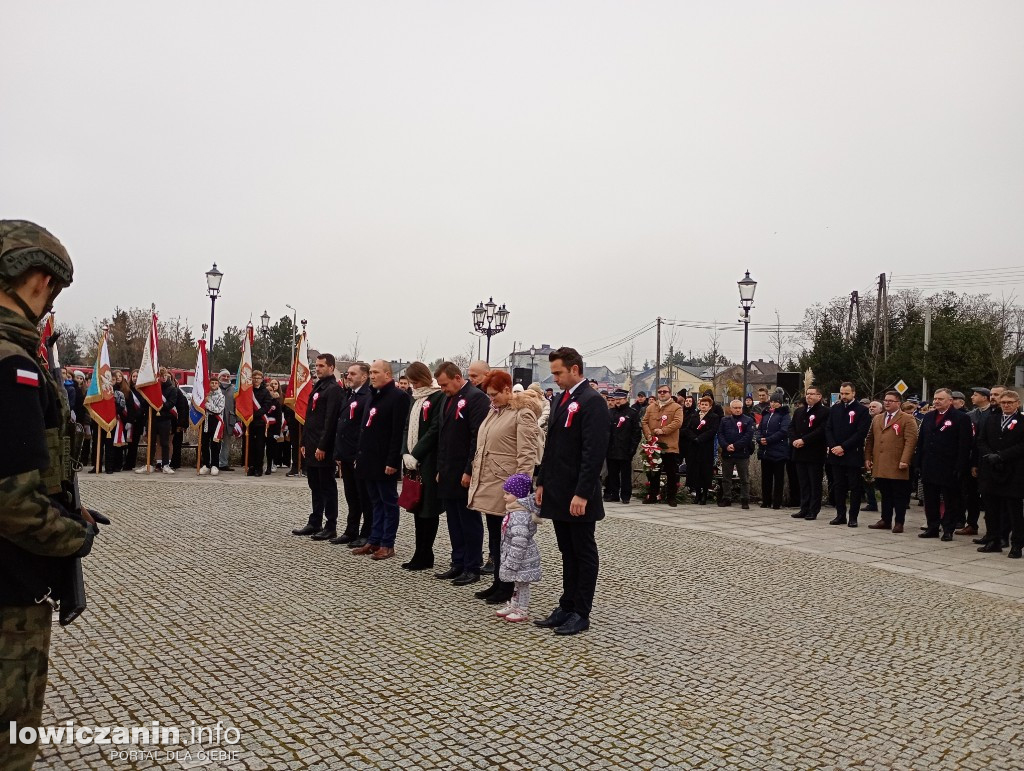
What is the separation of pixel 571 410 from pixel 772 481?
31.8 feet

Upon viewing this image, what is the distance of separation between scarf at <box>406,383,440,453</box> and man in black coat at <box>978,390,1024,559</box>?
7.27m

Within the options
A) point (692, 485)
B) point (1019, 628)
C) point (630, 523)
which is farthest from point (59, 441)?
point (692, 485)

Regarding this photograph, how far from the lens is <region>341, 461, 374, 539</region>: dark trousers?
30.0ft

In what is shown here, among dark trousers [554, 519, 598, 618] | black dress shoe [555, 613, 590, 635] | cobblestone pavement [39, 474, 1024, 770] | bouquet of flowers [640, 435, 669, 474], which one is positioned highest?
bouquet of flowers [640, 435, 669, 474]

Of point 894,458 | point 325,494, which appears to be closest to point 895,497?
point 894,458

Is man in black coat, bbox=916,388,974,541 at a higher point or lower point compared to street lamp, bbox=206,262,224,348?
lower

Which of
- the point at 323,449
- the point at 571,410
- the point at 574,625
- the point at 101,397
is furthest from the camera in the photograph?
the point at 101,397

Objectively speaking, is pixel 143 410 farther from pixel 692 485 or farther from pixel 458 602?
pixel 458 602

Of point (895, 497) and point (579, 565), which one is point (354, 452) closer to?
point (579, 565)

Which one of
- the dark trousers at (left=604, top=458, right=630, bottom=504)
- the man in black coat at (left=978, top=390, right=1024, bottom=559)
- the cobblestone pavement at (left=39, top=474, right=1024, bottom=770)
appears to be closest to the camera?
the cobblestone pavement at (left=39, top=474, right=1024, bottom=770)

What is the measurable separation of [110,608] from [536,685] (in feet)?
11.7

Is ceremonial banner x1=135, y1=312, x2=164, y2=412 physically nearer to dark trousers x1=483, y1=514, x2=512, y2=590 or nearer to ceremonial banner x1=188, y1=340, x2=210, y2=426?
ceremonial banner x1=188, y1=340, x2=210, y2=426

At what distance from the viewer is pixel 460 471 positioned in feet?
25.3

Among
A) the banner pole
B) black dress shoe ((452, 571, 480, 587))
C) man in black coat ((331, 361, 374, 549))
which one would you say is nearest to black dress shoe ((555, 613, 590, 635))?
black dress shoe ((452, 571, 480, 587))
